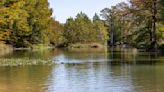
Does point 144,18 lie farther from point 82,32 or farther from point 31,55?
point 82,32

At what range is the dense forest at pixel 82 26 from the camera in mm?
62750

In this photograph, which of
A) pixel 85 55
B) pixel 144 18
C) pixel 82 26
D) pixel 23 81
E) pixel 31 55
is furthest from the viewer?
pixel 82 26

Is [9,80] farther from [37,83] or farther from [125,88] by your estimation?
[125,88]

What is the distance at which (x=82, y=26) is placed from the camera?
125 metres

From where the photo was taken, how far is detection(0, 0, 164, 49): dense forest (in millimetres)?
62750

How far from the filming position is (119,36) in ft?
456

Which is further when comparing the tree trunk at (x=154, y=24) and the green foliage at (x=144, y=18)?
the green foliage at (x=144, y=18)

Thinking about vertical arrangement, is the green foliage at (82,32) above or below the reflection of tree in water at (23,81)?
above

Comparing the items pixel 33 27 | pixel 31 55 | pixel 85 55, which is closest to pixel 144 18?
pixel 85 55

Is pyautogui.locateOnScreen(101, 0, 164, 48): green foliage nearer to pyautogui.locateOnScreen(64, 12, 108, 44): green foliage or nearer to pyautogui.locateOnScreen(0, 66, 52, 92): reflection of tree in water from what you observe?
pyautogui.locateOnScreen(64, 12, 108, 44): green foliage

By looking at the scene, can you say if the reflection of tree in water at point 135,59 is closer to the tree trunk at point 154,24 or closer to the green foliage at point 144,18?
the tree trunk at point 154,24

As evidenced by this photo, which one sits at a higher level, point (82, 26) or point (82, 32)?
point (82, 26)

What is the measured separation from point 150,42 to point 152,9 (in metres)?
5.39

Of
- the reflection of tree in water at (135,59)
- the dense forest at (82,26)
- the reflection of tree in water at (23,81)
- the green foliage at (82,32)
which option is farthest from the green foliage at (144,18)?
the reflection of tree in water at (23,81)
